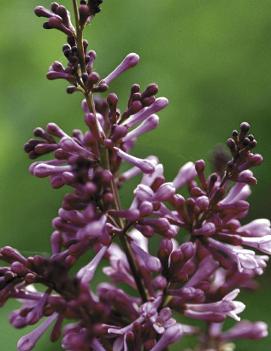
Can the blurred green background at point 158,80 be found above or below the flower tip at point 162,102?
below

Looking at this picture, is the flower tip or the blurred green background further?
the blurred green background

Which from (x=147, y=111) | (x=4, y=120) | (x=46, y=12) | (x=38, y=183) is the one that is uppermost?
(x=46, y=12)

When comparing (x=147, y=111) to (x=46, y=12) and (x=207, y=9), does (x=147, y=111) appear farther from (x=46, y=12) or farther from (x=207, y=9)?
(x=207, y=9)

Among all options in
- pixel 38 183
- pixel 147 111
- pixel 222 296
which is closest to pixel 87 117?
pixel 147 111

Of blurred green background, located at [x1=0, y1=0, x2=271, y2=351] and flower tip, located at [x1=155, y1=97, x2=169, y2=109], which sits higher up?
flower tip, located at [x1=155, y1=97, x2=169, y2=109]

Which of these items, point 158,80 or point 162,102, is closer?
point 162,102

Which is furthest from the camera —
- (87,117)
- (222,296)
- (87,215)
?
(222,296)

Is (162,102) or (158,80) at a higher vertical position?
(162,102)

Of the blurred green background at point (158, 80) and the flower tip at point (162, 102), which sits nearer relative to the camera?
the flower tip at point (162, 102)
